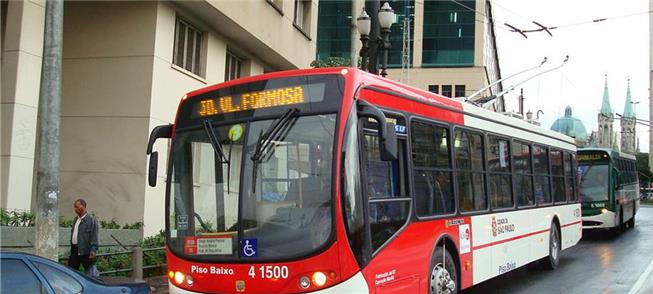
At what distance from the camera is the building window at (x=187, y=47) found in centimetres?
1563

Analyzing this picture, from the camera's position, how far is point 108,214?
1401 centimetres

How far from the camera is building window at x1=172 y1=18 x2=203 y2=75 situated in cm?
1563

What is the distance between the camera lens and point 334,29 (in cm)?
6844

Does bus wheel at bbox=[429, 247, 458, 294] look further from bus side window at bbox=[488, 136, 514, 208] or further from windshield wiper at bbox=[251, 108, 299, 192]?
windshield wiper at bbox=[251, 108, 299, 192]

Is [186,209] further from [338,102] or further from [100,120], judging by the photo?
[100,120]

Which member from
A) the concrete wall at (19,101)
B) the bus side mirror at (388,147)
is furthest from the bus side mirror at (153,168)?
the concrete wall at (19,101)

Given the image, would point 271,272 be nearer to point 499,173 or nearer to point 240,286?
point 240,286

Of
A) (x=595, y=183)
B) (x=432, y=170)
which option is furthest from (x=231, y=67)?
(x=432, y=170)

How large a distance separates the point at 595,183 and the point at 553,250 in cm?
801

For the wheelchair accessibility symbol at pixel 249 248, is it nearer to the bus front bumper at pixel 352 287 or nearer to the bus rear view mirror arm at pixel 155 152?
the bus front bumper at pixel 352 287

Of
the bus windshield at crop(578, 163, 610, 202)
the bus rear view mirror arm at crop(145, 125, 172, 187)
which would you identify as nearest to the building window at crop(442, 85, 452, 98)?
the bus windshield at crop(578, 163, 610, 202)

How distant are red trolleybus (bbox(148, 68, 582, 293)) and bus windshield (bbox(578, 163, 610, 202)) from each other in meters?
12.9

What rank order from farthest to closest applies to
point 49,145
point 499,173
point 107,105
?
point 107,105 < point 499,173 < point 49,145

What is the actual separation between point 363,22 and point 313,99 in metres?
7.99
